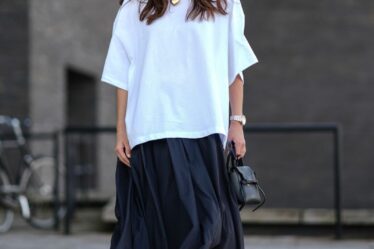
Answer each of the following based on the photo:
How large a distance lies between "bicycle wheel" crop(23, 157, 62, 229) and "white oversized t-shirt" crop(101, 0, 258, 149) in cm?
469

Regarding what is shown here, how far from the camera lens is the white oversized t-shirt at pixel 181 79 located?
9.37 feet

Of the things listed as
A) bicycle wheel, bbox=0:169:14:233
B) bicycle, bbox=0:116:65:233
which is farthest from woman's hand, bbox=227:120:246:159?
bicycle wheel, bbox=0:169:14:233

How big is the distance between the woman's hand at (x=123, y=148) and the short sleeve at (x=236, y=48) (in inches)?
18.0

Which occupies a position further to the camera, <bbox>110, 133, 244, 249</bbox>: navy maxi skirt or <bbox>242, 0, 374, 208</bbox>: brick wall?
<bbox>242, 0, 374, 208</bbox>: brick wall

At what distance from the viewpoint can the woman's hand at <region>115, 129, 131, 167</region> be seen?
2951 mm

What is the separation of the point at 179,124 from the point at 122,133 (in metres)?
0.26

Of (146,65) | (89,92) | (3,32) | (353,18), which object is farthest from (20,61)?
(146,65)

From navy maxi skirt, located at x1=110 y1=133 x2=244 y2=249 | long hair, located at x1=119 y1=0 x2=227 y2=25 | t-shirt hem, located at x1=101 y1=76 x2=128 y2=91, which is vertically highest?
long hair, located at x1=119 y1=0 x2=227 y2=25

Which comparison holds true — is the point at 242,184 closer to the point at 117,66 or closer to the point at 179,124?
the point at 179,124

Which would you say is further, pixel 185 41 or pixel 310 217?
pixel 310 217

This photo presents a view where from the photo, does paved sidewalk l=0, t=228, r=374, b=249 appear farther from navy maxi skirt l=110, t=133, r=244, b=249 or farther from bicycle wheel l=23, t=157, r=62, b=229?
navy maxi skirt l=110, t=133, r=244, b=249

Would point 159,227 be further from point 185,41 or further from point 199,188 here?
point 185,41

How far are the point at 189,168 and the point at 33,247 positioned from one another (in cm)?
363

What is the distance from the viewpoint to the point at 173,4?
2.90m
